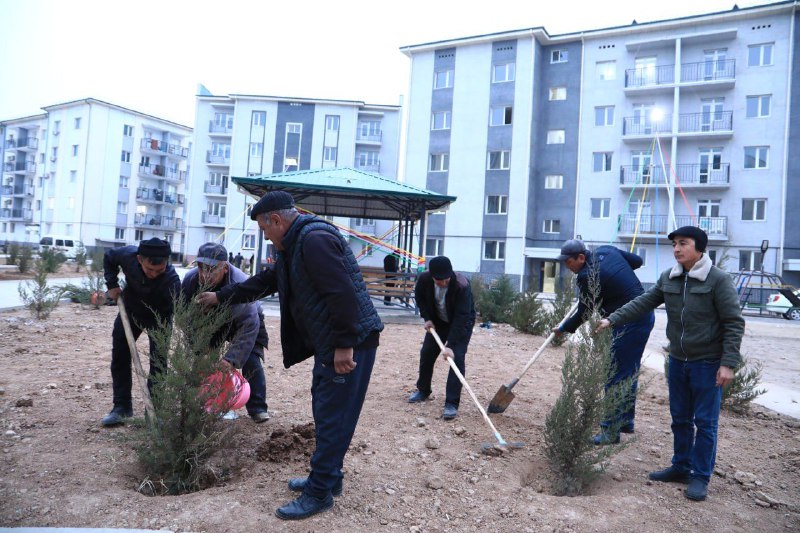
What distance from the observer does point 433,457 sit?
395cm

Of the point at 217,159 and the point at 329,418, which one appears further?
the point at 217,159

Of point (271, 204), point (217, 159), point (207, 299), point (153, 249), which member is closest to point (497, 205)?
point (217, 159)

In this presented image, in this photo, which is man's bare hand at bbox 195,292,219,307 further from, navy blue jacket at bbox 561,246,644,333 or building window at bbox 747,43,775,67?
building window at bbox 747,43,775,67

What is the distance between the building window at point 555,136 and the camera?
3008 cm

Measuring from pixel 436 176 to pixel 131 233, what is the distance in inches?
1259

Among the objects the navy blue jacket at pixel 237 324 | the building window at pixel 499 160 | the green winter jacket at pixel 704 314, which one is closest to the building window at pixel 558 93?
the building window at pixel 499 160

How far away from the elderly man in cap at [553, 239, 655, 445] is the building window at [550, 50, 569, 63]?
93.7ft

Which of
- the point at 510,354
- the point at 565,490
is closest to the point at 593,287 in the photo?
the point at 565,490

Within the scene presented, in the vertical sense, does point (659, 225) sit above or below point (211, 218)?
below

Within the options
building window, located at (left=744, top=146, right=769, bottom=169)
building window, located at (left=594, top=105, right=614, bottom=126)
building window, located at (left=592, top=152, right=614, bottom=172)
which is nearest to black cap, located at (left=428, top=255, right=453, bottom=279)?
building window, located at (left=592, top=152, right=614, bottom=172)

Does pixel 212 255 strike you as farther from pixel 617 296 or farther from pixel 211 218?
pixel 211 218

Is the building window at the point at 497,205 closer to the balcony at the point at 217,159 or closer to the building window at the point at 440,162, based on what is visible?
the building window at the point at 440,162

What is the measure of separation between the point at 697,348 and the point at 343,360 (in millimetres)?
2330

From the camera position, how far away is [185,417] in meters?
3.25
